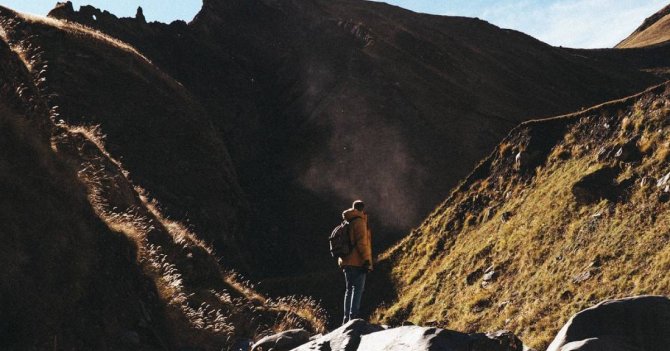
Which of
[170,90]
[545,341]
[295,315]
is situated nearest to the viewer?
[545,341]

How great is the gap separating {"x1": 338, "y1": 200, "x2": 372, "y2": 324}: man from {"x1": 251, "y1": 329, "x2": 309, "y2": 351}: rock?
3574mm

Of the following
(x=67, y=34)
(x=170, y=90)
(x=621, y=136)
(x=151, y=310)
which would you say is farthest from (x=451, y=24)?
(x=151, y=310)

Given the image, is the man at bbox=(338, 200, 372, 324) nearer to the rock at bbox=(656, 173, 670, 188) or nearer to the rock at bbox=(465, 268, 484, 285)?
the rock at bbox=(465, 268, 484, 285)

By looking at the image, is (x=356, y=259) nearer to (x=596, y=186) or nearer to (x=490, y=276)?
(x=490, y=276)

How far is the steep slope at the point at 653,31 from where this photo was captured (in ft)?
467

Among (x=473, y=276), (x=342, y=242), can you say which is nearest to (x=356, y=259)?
(x=342, y=242)

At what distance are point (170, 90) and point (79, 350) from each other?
4580 cm

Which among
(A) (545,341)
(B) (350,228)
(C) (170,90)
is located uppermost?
(C) (170,90)

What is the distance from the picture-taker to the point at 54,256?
30.6ft

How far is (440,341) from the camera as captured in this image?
8.16 meters

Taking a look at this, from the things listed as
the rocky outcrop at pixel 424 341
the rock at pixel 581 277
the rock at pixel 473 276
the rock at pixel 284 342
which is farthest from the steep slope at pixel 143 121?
the rocky outcrop at pixel 424 341

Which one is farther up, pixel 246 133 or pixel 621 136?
pixel 246 133

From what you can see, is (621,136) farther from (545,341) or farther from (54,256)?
(54,256)

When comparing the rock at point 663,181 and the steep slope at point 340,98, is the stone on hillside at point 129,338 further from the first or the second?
the steep slope at point 340,98
